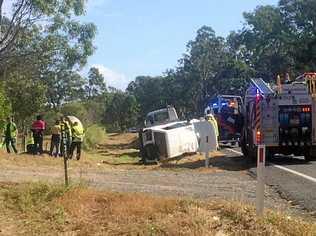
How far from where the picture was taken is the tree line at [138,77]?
82.2 feet

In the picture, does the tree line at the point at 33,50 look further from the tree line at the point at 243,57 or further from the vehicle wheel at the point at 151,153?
the tree line at the point at 243,57

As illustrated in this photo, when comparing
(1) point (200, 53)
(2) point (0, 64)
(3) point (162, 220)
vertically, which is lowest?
(3) point (162, 220)

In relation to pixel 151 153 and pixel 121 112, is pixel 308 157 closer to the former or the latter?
pixel 151 153

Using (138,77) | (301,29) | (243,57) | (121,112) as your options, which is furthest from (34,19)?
(138,77)

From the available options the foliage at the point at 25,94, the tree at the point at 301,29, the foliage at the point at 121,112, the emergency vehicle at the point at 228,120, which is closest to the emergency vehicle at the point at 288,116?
the emergency vehicle at the point at 228,120

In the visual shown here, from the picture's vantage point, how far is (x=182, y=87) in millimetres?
95312

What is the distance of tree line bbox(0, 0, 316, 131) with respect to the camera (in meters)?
25.0

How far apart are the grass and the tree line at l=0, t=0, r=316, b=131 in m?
9.78

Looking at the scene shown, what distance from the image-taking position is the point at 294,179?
17000mm

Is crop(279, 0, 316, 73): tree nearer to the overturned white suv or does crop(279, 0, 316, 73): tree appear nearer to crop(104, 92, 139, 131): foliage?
the overturned white suv

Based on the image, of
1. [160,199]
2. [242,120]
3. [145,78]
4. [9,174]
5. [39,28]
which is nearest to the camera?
[160,199]

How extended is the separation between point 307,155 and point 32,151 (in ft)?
32.0

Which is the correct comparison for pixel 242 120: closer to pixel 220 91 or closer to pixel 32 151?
pixel 32 151

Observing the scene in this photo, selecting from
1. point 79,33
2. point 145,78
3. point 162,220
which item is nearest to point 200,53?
point 145,78
